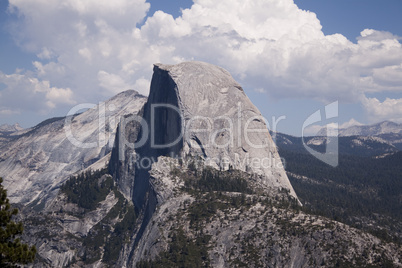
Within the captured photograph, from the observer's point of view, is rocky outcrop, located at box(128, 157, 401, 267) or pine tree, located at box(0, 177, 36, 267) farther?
rocky outcrop, located at box(128, 157, 401, 267)

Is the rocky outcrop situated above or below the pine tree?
below

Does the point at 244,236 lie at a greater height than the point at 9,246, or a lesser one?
lesser

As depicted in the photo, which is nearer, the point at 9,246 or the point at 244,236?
the point at 9,246

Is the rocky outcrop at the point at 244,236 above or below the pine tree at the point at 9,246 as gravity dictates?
below

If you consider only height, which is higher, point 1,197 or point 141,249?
point 1,197

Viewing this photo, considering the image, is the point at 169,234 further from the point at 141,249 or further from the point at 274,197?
the point at 274,197

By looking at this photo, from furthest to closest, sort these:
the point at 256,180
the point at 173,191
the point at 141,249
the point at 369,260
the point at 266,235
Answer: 1. the point at 256,180
2. the point at 173,191
3. the point at 141,249
4. the point at 266,235
5. the point at 369,260

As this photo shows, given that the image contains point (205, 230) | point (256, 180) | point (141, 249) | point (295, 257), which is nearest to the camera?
point (295, 257)

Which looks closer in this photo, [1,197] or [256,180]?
[1,197]

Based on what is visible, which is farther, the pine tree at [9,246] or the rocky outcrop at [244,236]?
the rocky outcrop at [244,236]

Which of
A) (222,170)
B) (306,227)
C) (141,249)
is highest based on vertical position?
(222,170)

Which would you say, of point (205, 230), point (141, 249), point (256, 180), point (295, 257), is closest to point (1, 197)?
point (295, 257)
